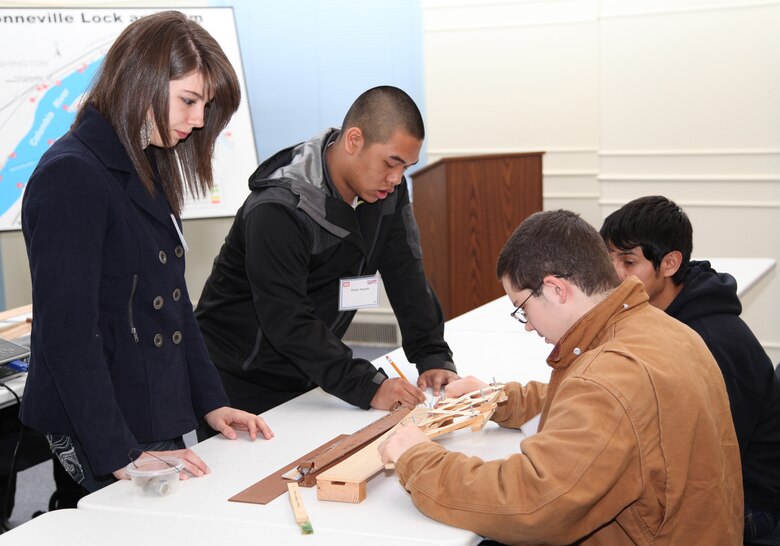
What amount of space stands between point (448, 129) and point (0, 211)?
116 inches

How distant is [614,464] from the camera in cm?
138

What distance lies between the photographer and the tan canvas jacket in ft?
4.53

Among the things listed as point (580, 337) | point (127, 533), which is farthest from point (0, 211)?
point (580, 337)

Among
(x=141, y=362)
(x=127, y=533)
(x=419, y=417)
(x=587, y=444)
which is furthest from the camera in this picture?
(x=419, y=417)

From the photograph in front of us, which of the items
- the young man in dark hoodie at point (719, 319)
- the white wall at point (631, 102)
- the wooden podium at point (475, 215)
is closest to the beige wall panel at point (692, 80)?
the white wall at point (631, 102)

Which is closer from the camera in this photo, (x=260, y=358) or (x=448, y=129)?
(x=260, y=358)

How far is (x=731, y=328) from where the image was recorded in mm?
2207

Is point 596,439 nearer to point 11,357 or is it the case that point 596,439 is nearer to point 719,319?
point 719,319

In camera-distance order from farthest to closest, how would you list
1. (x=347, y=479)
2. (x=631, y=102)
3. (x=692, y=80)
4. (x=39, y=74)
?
(x=631, y=102) < (x=692, y=80) < (x=39, y=74) < (x=347, y=479)

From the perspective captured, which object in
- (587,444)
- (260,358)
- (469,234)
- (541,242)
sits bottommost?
(469,234)

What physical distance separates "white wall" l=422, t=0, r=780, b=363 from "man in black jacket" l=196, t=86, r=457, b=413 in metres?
3.35

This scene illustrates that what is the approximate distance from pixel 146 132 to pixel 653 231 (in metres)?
1.38

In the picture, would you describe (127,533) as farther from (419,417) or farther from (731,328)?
(731,328)

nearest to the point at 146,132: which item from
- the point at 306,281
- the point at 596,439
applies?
the point at 306,281
